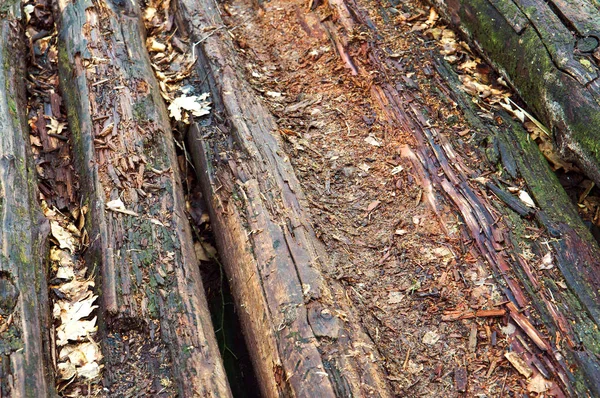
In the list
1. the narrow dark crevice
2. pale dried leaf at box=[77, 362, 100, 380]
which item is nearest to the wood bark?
the narrow dark crevice

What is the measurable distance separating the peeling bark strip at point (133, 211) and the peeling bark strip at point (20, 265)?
28 centimetres

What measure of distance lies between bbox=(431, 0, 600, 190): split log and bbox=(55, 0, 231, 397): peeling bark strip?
2.38 metres

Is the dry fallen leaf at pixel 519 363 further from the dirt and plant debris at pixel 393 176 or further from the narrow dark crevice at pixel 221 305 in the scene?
the narrow dark crevice at pixel 221 305

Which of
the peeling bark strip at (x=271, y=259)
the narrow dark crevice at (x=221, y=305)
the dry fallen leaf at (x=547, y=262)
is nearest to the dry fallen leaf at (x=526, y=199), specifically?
the dry fallen leaf at (x=547, y=262)

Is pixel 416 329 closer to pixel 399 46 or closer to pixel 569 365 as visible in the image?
pixel 569 365

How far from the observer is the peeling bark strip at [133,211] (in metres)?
2.78

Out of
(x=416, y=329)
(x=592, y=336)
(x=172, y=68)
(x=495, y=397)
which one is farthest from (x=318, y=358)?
(x=172, y=68)

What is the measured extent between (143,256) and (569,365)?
2217 mm

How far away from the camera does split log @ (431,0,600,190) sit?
3404 mm

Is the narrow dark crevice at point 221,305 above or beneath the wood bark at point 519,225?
beneath

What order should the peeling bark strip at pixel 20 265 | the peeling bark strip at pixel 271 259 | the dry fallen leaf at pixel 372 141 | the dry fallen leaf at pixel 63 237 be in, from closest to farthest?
the peeling bark strip at pixel 20 265 → the peeling bark strip at pixel 271 259 → the dry fallen leaf at pixel 63 237 → the dry fallen leaf at pixel 372 141

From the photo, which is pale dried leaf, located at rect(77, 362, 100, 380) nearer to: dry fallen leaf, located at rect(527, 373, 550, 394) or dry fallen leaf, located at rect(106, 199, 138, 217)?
dry fallen leaf, located at rect(106, 199, 138, 217)

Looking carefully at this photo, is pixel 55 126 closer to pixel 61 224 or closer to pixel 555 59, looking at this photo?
pixel 61 224

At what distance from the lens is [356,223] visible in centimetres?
362
